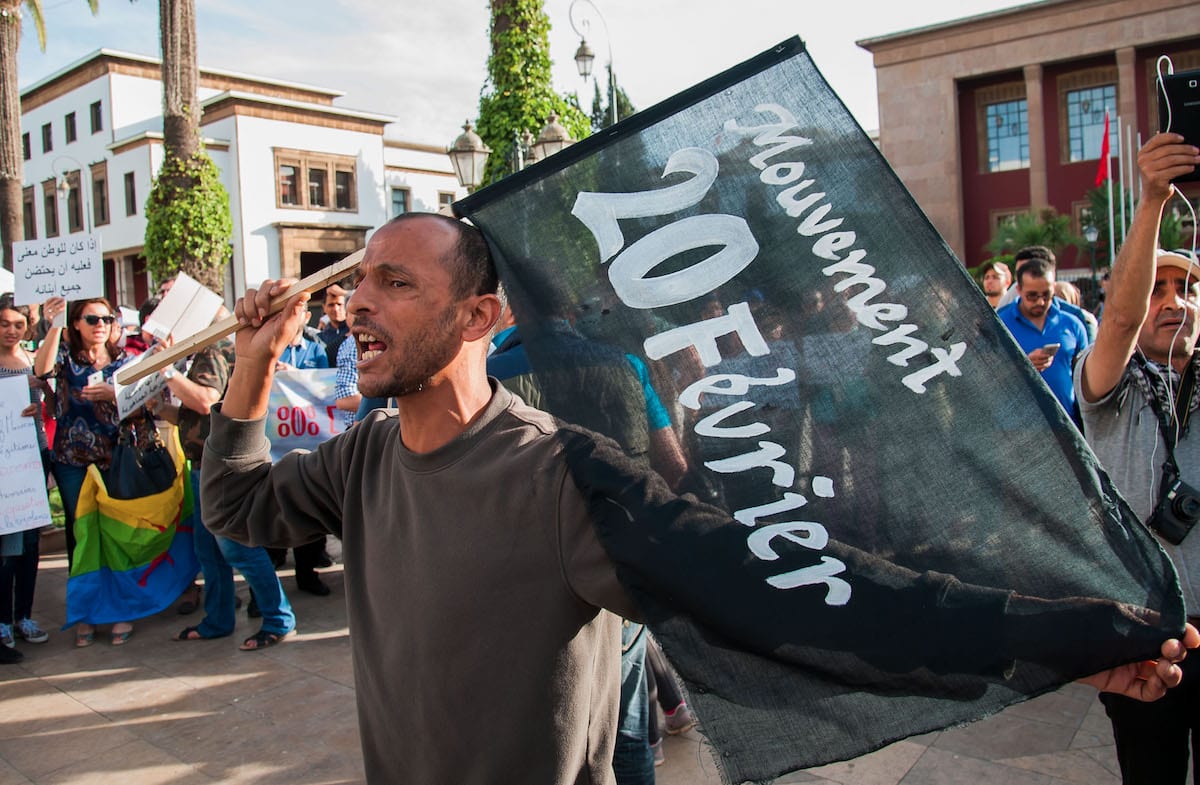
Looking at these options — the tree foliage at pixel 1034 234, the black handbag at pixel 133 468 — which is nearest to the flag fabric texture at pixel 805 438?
the black handbag at pixel 133 468

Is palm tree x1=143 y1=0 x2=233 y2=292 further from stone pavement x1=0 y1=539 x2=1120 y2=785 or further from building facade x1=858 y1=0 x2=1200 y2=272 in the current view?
building facade x1=858 y1=0 x2=1200 y2=272

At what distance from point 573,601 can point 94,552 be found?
5.14m

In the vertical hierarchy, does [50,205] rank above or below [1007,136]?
above

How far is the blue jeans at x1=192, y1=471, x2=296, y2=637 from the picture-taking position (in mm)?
5426

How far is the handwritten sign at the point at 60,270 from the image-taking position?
5.84 m

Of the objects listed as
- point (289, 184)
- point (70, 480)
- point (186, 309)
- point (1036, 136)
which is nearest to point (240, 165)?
point (289, 184)

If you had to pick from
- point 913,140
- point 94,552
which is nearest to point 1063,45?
point 913,140

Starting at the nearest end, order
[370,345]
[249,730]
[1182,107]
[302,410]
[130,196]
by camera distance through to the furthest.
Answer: [370,345] < [1182,107] < [249,730] < [302,410] < [130,196]

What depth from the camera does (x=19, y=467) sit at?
18.4 feet

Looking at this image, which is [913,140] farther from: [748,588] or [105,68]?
[748,588]

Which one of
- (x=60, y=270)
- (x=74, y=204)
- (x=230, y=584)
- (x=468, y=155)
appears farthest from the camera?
(x=74, y=204)

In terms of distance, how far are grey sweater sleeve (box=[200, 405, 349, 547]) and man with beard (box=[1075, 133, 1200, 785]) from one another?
6.91 ft

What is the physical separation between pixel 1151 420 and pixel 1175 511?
0.28 m

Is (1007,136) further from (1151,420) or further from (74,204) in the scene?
(74,204)
